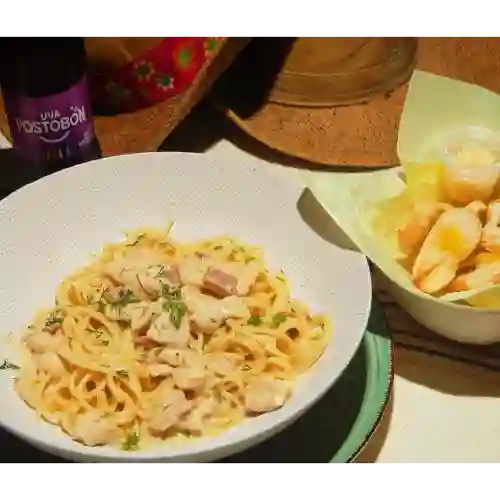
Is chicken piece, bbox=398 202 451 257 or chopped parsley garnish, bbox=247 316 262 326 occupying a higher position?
chicken piece, bbox=398 202 451 257

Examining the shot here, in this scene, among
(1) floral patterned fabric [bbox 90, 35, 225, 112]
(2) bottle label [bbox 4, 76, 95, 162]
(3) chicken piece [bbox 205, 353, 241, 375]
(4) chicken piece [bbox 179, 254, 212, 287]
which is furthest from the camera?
(1) floral patterned fabric [bbox 90, 35, 225, 112]

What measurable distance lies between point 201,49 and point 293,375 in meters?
0.74

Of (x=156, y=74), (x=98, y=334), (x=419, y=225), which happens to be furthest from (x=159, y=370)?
(x=156, y=74)

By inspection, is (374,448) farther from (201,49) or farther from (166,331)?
(201,49)

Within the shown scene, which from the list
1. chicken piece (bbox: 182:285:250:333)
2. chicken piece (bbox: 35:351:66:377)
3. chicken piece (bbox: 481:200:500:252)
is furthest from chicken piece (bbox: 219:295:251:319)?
chicken piece (bbox: 481:200:500:252)

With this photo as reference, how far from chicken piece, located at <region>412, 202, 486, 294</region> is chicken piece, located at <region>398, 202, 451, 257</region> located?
0.02 metres

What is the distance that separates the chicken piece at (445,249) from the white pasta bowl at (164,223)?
0.08m

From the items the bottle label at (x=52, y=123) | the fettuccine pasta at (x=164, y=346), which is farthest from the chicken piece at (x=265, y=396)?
the bottle label at (x=52, y=123)

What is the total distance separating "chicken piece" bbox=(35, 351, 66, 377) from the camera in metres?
1.01

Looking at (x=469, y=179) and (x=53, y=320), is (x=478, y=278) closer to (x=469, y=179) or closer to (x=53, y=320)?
(x=469, y=179)

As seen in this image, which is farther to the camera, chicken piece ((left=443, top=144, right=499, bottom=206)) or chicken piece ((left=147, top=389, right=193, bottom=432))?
chicken piece ((left=443, top=144, right=499, bottom=206))

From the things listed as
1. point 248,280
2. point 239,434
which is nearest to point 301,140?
point 248,280

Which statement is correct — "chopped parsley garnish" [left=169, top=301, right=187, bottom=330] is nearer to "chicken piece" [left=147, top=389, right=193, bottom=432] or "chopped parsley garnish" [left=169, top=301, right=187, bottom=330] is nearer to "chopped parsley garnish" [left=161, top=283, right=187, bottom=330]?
"chopped parsley garnish" [left=161, top=283, right=187, bottom=330]

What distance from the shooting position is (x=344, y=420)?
39.8 inches
